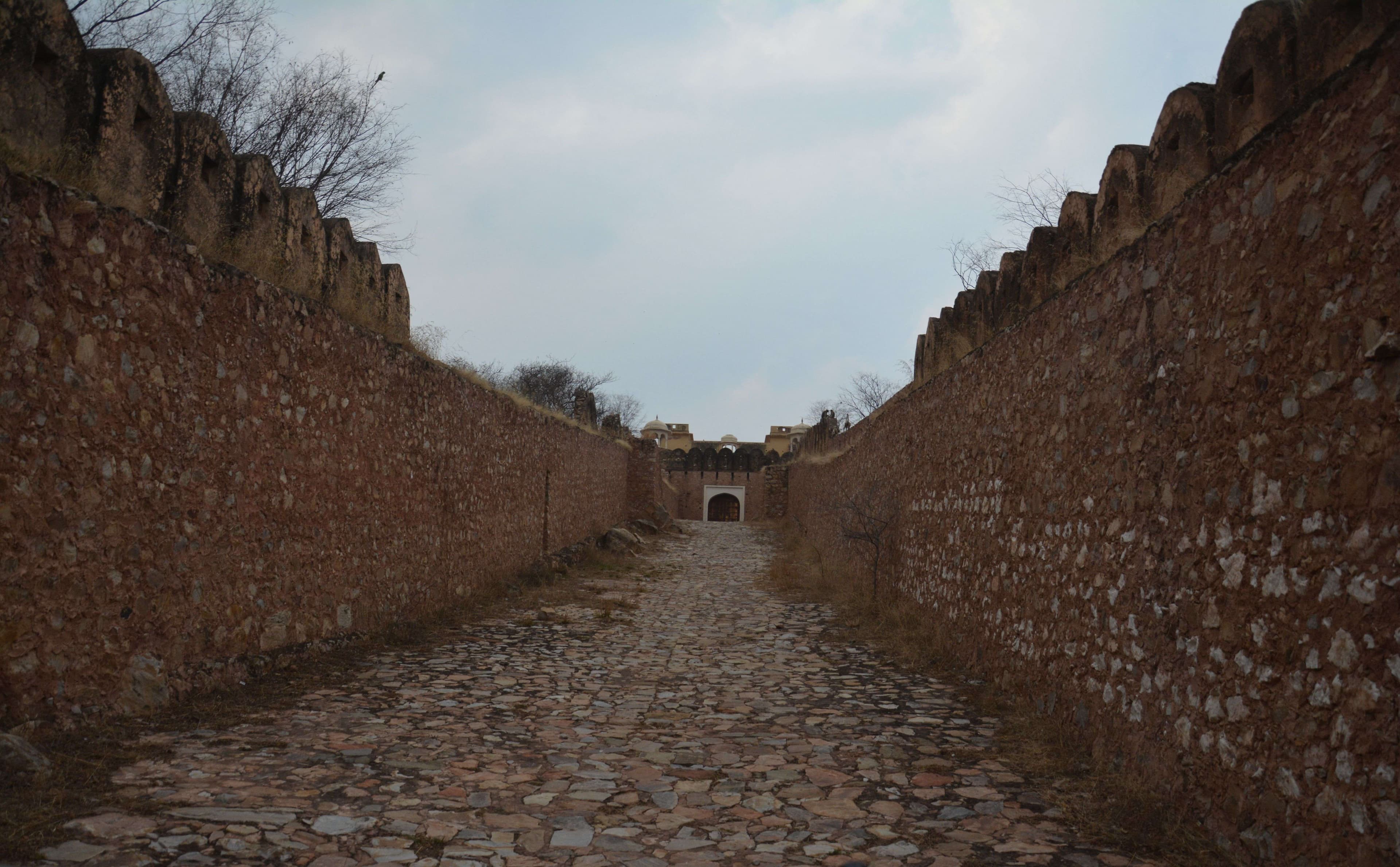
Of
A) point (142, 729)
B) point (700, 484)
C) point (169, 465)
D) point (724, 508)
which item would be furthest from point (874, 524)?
point (724, 508)

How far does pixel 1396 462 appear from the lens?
2246 mm

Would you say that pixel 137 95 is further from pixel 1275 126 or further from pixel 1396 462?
pixel 1396 462

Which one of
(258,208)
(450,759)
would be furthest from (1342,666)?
(258,208)

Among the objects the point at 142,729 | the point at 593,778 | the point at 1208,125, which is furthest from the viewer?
the point at 142,729

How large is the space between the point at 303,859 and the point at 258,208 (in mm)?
4468

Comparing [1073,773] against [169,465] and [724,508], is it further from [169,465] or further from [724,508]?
[724,508]

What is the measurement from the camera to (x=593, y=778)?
12.9ft

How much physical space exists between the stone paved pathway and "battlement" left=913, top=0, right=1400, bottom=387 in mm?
2734

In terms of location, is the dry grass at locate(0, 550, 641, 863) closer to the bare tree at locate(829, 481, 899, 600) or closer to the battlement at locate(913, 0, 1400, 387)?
the bare tree at locate(829, 481, 899, 600)

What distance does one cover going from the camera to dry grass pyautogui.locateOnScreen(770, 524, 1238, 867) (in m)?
3.06

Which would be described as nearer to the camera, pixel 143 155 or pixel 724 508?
pixel 143 155

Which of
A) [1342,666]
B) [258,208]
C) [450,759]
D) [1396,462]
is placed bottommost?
[450,759]

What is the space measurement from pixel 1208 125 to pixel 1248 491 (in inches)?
68.1

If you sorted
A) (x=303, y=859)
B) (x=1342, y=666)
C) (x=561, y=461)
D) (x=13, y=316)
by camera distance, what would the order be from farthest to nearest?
(x=561, y=461) → (x=13, y=316) → (x=303, y=859) → (x=1342, y=666)
